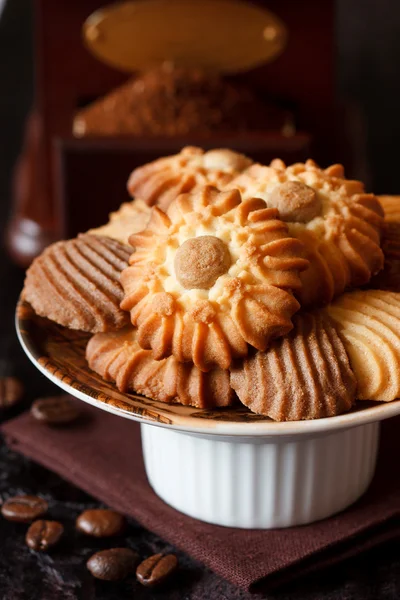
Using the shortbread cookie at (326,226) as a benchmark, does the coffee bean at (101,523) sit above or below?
below

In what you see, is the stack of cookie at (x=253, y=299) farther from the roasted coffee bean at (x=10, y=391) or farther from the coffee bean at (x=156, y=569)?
the roasted coffee bean at (x=10, y=391)

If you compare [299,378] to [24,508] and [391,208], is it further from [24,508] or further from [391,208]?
[24,508]

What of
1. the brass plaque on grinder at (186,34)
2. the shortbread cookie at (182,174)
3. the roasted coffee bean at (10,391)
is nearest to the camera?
the shortbread cookie at (182,174)

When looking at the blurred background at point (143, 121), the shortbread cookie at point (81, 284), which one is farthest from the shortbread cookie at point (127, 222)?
the blurred background at point (143, 121)

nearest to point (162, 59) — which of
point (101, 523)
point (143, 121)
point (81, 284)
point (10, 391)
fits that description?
point (143, 121)

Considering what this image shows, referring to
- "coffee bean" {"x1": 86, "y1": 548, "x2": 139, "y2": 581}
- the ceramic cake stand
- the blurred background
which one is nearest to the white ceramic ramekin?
the ceramic cake stand
